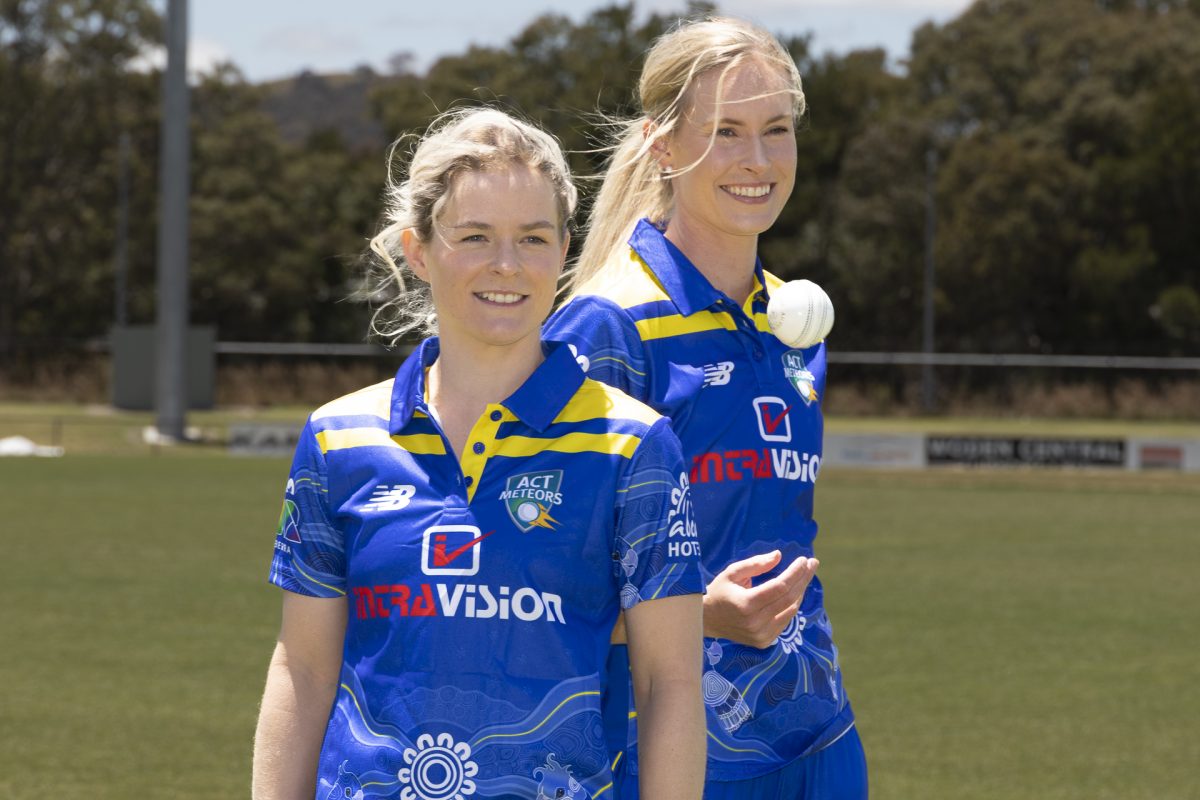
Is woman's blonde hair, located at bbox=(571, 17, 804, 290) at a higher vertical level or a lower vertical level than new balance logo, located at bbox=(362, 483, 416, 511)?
higher

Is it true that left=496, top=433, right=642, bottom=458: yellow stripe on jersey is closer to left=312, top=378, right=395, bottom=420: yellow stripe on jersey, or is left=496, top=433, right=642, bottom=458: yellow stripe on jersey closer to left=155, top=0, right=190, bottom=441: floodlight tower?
left=312, top=378, right=395, bottom=420: yellow stripe on jersey

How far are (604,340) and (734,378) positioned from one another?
275 millimetres

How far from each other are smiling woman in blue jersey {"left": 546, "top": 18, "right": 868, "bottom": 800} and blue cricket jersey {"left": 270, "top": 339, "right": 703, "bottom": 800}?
54cm

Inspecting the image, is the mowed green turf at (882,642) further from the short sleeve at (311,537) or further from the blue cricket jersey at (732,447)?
the short sleeve at (311,537)

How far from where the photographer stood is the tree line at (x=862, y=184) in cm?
5047

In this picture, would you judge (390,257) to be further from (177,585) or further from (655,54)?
(177,585)

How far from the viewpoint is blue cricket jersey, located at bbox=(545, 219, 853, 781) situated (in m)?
3.04

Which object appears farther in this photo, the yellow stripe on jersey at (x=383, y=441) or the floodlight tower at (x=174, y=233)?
the floodlight tower at (x=174, y=233)

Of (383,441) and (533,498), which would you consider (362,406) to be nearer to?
(383,441)

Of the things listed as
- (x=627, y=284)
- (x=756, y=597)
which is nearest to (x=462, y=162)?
(x=627, y=284)

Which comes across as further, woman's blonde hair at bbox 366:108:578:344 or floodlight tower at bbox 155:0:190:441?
floodlight tower at bbox 155:0:190:441

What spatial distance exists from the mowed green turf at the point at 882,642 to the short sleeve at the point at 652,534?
508cm

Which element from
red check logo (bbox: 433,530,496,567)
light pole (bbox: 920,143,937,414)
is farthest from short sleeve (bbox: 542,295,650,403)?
light pole (bbox: 920,143,937,414)

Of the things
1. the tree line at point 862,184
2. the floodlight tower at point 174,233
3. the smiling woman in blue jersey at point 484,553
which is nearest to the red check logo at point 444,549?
the smiling woman in blue jersey at point 484,553
